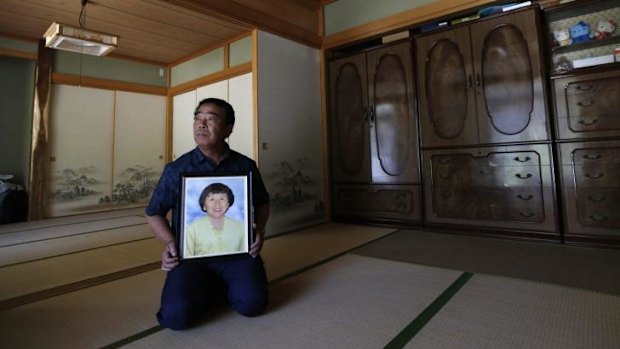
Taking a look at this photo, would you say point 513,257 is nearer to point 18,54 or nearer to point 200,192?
point 200,192

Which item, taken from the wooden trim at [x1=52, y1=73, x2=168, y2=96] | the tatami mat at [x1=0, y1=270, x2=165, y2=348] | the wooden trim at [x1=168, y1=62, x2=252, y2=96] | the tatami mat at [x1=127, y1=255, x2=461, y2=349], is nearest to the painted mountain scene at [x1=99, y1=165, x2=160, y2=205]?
the wooden trim at [x1=52, y1=73, x2=168, y2=96]

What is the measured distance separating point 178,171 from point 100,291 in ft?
2.84

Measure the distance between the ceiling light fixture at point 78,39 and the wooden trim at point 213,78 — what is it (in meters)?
1.28

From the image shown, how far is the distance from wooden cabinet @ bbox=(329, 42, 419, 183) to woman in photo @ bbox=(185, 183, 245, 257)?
2.08 metres

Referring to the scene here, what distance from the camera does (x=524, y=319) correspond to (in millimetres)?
1207

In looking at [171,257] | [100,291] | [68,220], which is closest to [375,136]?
[171,257]

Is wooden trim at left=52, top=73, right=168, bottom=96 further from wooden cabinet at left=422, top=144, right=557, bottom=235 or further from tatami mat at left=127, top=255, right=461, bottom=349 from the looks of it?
tatami mat at left=127, top=255, right=461, bottom=349

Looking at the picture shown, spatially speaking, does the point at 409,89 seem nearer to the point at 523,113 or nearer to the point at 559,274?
the point at 523,113

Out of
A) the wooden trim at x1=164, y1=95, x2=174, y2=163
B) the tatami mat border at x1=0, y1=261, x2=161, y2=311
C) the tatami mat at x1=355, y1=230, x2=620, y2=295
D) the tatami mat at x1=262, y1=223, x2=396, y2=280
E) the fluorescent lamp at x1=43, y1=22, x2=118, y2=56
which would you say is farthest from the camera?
the wooden trim at x1=164, y1=95, x2=174, y2=163

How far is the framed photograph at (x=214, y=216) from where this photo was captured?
1.22m

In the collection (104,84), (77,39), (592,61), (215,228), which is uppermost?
(104,84)

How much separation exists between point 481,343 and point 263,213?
1.04m

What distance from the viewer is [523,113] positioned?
237 centimetres

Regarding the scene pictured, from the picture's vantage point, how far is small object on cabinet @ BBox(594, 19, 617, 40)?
88.1 inches
